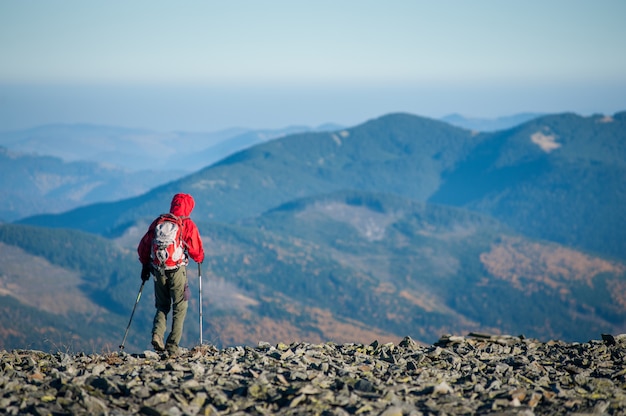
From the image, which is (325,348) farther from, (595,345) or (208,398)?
(595,345)

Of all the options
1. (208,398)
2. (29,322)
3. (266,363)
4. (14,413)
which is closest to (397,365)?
(266,363)

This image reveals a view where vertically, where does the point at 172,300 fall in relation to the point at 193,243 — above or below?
below

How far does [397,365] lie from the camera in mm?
19094

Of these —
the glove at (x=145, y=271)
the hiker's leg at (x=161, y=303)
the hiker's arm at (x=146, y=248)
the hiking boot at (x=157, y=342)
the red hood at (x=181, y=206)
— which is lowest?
the hiking boot at (x=157, y=342)

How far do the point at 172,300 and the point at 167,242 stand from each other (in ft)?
6.36

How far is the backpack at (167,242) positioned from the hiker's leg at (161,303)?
1.63ft

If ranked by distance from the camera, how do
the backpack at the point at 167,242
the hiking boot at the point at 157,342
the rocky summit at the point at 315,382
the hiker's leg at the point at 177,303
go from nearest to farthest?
the rocky summit at the point at 315,382 < the backpack at the point at 167,242 < the hiking boot at the point at 157,342 < the hiker's leg at the point at 177,303

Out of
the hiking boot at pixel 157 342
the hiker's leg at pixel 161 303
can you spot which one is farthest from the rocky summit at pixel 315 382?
the hiker's leg at pixel 161 303

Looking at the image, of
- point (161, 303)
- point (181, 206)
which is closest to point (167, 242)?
point (181, 206)

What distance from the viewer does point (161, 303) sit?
66.5 ft

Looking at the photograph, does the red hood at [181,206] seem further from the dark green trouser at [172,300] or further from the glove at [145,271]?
the glove at [145,271]

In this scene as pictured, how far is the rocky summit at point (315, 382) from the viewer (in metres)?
14.9

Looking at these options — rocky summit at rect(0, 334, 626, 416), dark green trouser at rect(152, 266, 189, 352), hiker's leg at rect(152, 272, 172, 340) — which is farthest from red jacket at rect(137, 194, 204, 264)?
rocky summit at rect(0, 334, 626, 416)

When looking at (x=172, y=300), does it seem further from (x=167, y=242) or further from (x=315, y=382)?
(x=315, y=382)
